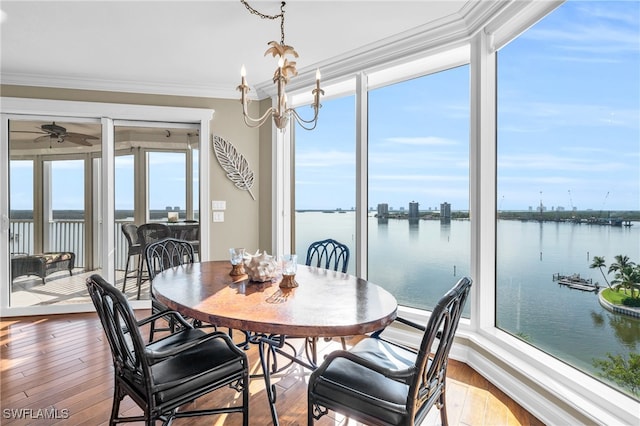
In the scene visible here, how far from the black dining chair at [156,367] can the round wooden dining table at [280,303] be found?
18cm

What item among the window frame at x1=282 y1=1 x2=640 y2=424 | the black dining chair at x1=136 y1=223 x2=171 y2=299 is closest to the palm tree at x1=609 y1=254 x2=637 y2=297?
the window frame at x1=282 y1=1 x2=640 y2=424

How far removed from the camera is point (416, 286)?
3.15 m

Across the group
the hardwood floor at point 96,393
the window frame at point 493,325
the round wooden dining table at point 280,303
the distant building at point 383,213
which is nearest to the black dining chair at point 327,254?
the hardwood floor at point 96,393

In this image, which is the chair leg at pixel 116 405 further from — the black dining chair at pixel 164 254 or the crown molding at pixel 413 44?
the crown molding at pixel 413 44

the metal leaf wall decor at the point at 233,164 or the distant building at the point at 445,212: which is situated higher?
the metal leaf wall decor at the point at 233,164

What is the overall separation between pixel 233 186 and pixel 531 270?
126 inches

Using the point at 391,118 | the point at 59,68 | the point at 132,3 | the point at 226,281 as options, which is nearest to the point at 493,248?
the point at 391,118

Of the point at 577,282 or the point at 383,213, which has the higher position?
the point at 383,213

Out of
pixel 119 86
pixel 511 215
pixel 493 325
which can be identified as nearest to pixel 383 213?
pixel 511 215

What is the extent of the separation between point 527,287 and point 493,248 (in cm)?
35

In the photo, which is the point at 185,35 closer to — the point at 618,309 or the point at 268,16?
the point at 268,16

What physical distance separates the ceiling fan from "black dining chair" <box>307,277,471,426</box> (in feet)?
13.0

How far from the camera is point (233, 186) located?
4.20 m

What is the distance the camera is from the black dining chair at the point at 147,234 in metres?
4.08
